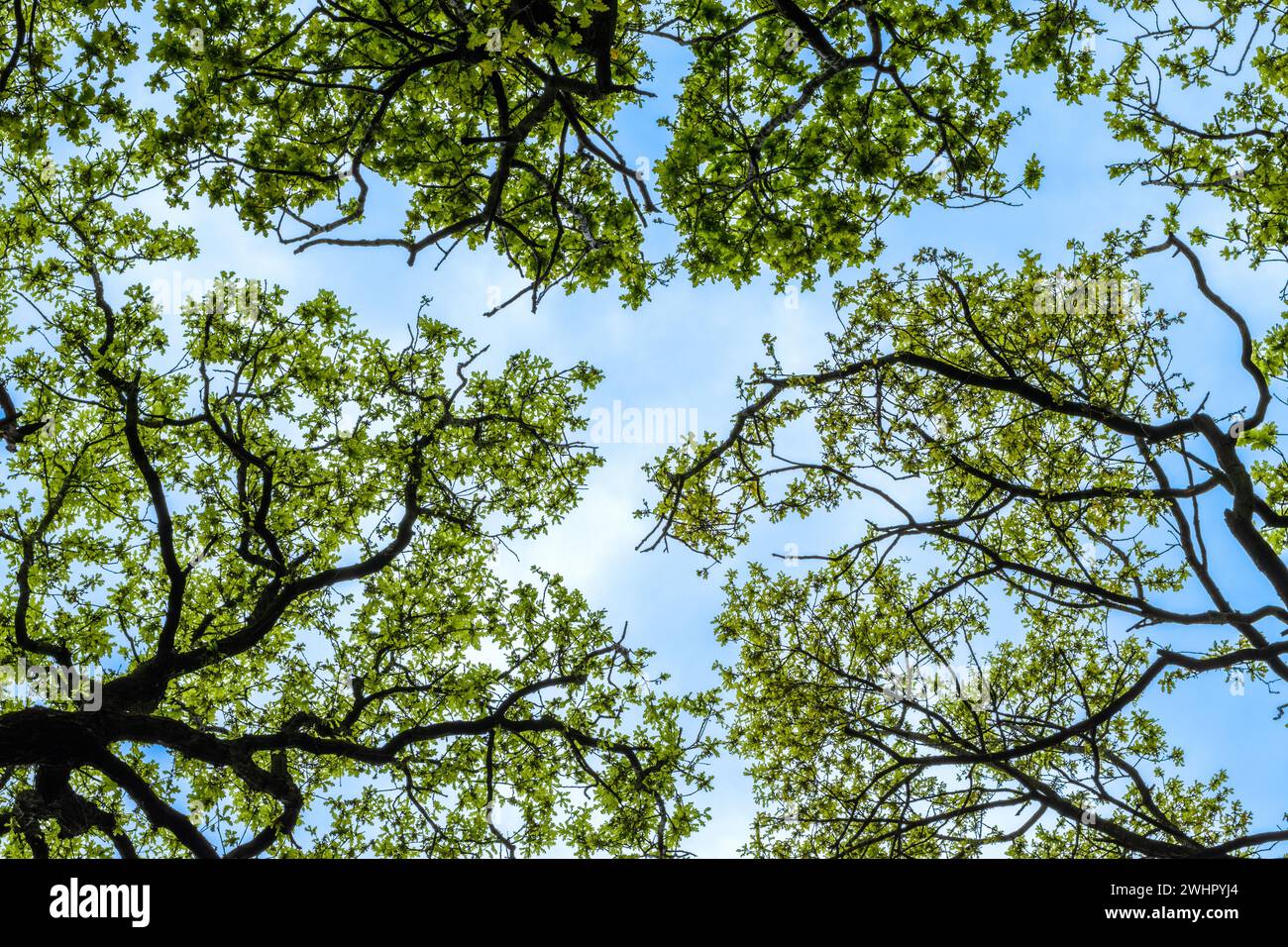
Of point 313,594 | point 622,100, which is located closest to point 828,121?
point 622,100

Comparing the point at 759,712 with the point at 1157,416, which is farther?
the point at 759,712

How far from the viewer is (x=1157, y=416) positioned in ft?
34.8

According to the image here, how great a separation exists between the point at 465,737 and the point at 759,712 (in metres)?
4.59

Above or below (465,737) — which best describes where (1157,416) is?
above

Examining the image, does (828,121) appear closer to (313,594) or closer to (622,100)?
(622,100)

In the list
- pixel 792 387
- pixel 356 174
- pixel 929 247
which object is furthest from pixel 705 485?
pixel 356 174

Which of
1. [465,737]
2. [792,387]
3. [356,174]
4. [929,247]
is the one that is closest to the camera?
[356,174]

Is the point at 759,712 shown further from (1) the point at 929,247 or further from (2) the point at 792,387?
(1) the point at 929,247

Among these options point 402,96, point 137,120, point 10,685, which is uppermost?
point 402,96
